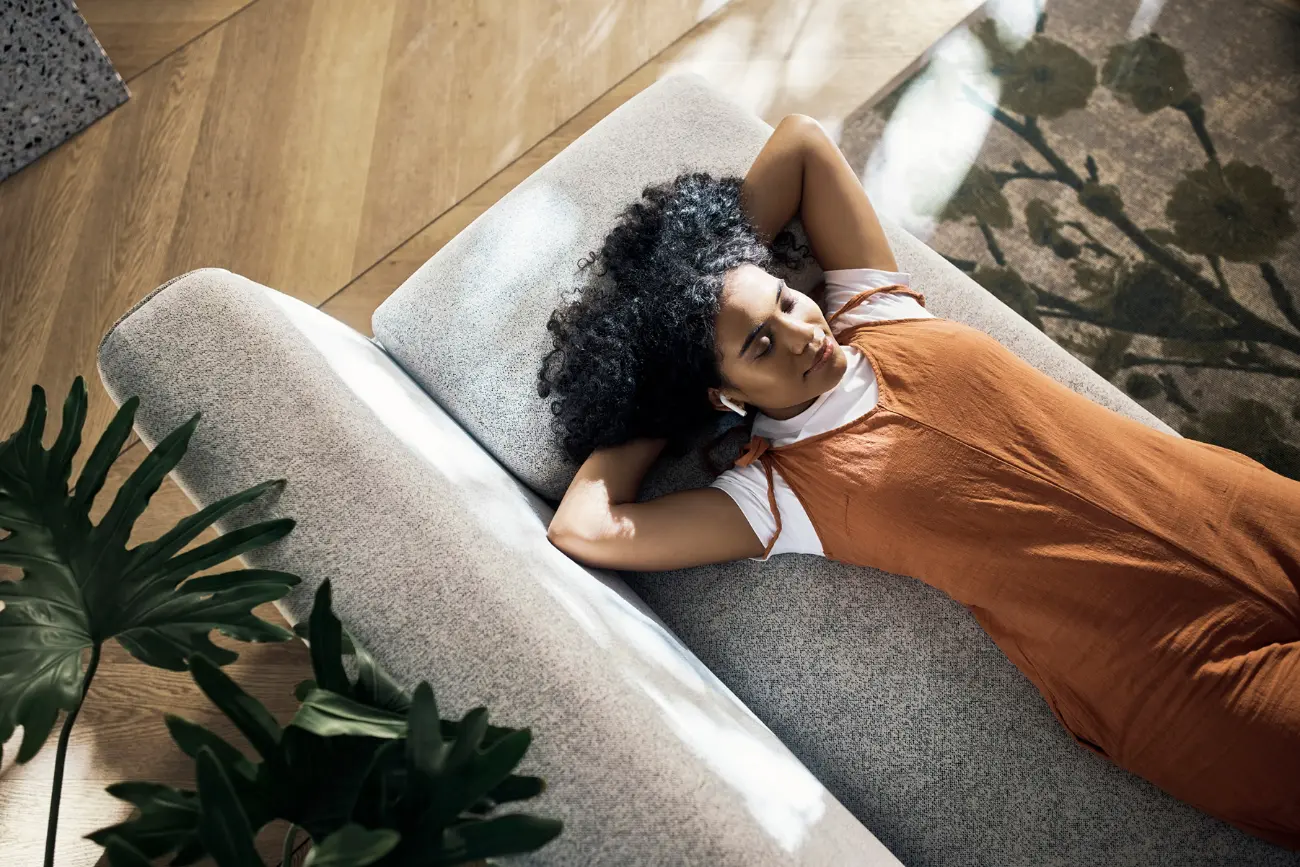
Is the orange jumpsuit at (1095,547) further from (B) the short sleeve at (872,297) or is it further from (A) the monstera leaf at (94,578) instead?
(A) the monstera leaf at (94,578)

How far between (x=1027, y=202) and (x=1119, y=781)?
1.34 m

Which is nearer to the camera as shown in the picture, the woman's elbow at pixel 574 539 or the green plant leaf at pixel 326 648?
the green plant leaf at pixel 326 648

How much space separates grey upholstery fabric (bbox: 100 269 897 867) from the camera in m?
1.01

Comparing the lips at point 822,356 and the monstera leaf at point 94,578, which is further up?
the lips at point 822,356

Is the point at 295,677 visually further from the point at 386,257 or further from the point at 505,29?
the point at 505,29

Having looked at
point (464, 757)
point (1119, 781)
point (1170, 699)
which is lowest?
point (1119, 781)

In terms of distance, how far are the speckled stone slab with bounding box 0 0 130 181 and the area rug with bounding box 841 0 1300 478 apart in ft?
6.39

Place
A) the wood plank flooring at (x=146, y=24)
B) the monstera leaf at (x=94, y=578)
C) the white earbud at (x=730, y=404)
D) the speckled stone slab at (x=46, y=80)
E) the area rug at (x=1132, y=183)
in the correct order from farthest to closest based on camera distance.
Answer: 1. the wood plank flooring at (x=146, y=24)
2. the speckled stone slab at (x=46, y=80)
3. the area rug at (x=1132, y=183)
4. the white earbud at (x=730, y=404)
5. the monstera leaf at (x=94, y=578)

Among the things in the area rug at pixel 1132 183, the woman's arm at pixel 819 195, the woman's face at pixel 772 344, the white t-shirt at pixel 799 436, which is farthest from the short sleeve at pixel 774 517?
the area rug at pixel 1132 183

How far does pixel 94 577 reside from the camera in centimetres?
105

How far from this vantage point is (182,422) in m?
1.23

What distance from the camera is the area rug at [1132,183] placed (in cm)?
190

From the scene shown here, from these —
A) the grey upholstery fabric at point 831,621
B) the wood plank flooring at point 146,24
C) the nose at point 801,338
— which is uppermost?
the wood plank flooring at point 146,24

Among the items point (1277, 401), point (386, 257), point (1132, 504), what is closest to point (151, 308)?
point (386, 257)
